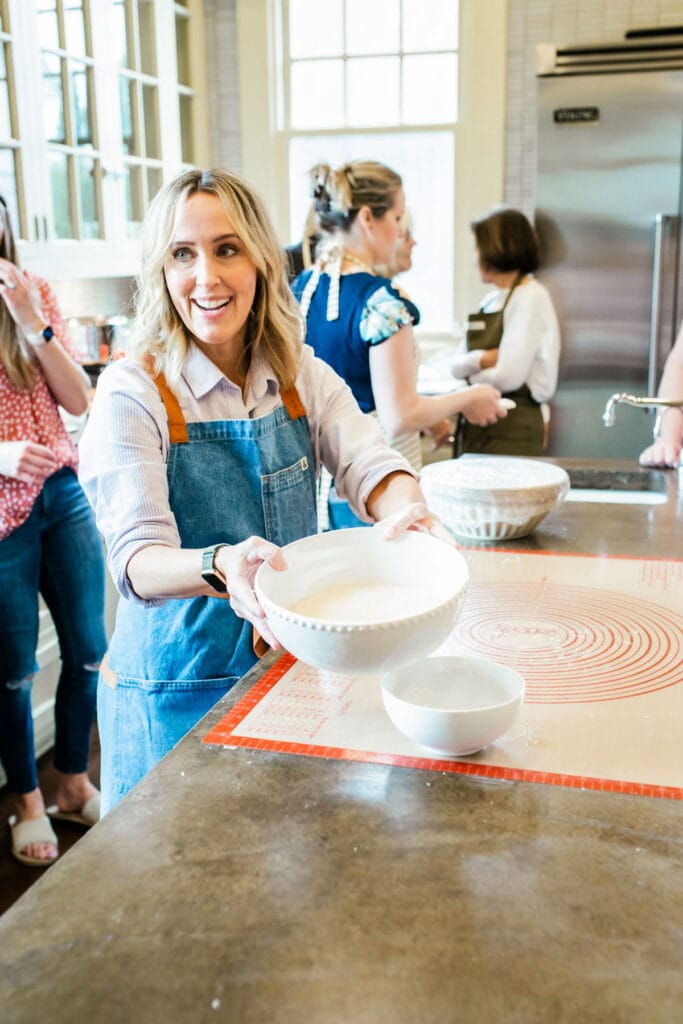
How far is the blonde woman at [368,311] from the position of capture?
231cm

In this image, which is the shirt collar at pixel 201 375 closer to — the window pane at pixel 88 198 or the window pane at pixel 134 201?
the window pane at pixel 88 198

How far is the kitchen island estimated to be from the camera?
2.29 ft

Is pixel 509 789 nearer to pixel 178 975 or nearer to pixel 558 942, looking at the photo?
pixel 558 942

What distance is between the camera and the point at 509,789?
97 cm

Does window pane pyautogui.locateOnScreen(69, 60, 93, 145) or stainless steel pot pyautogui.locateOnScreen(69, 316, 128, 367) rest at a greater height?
window pane pyautogui.locateOnScreen(69, 60, 93, 145)

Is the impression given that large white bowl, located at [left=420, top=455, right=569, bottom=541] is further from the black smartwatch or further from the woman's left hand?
the black smartwatch

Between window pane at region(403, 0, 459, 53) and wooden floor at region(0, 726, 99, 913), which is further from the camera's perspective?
window pane at region(403, 0, 459, 53)

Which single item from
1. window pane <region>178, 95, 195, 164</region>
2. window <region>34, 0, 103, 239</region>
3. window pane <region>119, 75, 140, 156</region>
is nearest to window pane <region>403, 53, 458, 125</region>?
window pane <region>178, 95, 195, 164</region>

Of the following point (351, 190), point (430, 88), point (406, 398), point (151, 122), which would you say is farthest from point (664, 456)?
point (430, 88)

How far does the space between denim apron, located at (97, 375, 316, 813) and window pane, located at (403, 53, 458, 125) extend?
375cm

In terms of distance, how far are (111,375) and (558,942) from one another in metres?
0.98

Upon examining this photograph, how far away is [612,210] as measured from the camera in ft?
13.1

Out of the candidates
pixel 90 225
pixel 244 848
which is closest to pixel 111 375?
pixel 244 848

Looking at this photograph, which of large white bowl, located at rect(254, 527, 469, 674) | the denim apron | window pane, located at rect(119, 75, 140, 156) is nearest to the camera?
large white bowl, located at rect(254, 527, 469, 674)
